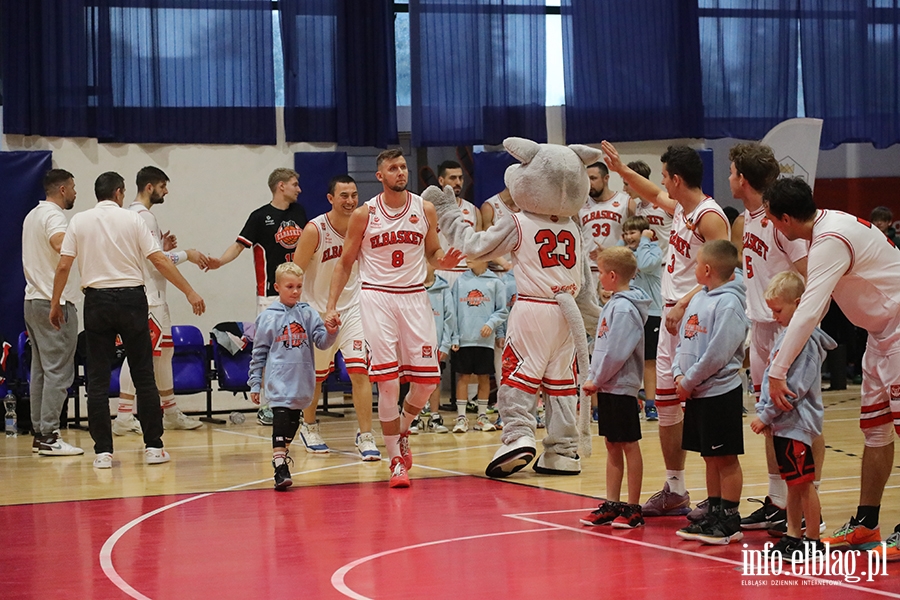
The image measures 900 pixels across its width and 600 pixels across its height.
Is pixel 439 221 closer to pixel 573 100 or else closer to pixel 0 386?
pixel 0 386

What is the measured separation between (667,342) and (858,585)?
1898mm

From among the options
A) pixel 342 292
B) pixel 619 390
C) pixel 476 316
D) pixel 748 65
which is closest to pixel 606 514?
pixel 619 390

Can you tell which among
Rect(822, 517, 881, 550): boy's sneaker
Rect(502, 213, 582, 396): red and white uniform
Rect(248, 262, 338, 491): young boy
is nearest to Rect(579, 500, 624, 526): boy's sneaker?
Rect(822, 517, 881, 550): boy's sneaker

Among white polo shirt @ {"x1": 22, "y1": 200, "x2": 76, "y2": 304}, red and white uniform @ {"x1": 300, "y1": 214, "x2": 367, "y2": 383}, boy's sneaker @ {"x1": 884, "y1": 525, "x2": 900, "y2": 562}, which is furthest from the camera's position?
white polo shirt @ {"x1": 22, "y1": 200, "x2": 76, "y2": 304}

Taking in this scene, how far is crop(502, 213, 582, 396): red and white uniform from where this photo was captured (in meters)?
7.41

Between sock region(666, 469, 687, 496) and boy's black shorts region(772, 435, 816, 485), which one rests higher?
Result: boy's black shorts region(772, 435, 816, 485)

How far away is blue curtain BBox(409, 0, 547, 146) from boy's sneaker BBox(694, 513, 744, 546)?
26.5 feet

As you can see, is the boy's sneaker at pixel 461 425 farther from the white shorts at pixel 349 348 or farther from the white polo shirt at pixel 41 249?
the white polo shirt at pixel 41 249

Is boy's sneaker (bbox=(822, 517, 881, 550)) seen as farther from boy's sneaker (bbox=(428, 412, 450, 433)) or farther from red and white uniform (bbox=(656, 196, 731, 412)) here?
boy's sneaker (bbox=(428, 412, 450, 433))

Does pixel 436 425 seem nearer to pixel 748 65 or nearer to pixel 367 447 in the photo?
pixel 367 447

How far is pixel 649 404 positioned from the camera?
35.0 feet

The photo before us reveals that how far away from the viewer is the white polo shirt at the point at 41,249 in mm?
9352

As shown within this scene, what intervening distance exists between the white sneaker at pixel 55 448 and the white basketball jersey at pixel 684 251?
531 centimetres

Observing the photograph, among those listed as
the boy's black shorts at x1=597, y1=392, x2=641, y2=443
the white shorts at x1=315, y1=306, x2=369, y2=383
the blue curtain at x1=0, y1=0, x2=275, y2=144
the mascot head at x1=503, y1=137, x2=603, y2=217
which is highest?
the blue curtain at x1=0, y1=0, x2=275, y2=144
